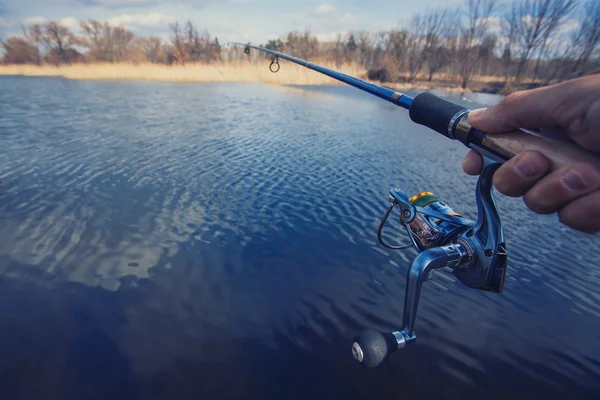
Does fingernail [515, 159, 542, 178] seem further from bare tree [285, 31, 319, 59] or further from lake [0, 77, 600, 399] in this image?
bare tree [285, 31, 319, 59]

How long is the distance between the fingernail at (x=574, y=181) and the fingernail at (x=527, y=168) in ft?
0.27

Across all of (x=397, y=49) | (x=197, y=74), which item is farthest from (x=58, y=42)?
(x=397, y=49)

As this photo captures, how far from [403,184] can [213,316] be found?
4.42 meters

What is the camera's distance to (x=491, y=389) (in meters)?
2.52

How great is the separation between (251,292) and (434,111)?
245cm

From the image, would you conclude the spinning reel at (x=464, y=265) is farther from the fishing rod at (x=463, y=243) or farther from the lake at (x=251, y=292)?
the lake at (x=251, y=292)

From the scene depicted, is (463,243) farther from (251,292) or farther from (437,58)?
(437,58)

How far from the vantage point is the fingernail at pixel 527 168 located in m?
1.14

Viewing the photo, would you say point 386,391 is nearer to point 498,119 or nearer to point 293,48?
point 498,119

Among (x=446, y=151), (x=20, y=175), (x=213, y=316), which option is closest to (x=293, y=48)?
(x=446, y=151)

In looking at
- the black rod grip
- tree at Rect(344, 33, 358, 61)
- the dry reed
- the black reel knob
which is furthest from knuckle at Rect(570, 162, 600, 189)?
tree at Rect(344, 33, 358, 61)

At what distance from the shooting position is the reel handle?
42.3 inches

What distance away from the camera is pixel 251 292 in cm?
331

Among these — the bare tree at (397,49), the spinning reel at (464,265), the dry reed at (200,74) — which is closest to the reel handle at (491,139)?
the spinning reel at (464,265)
